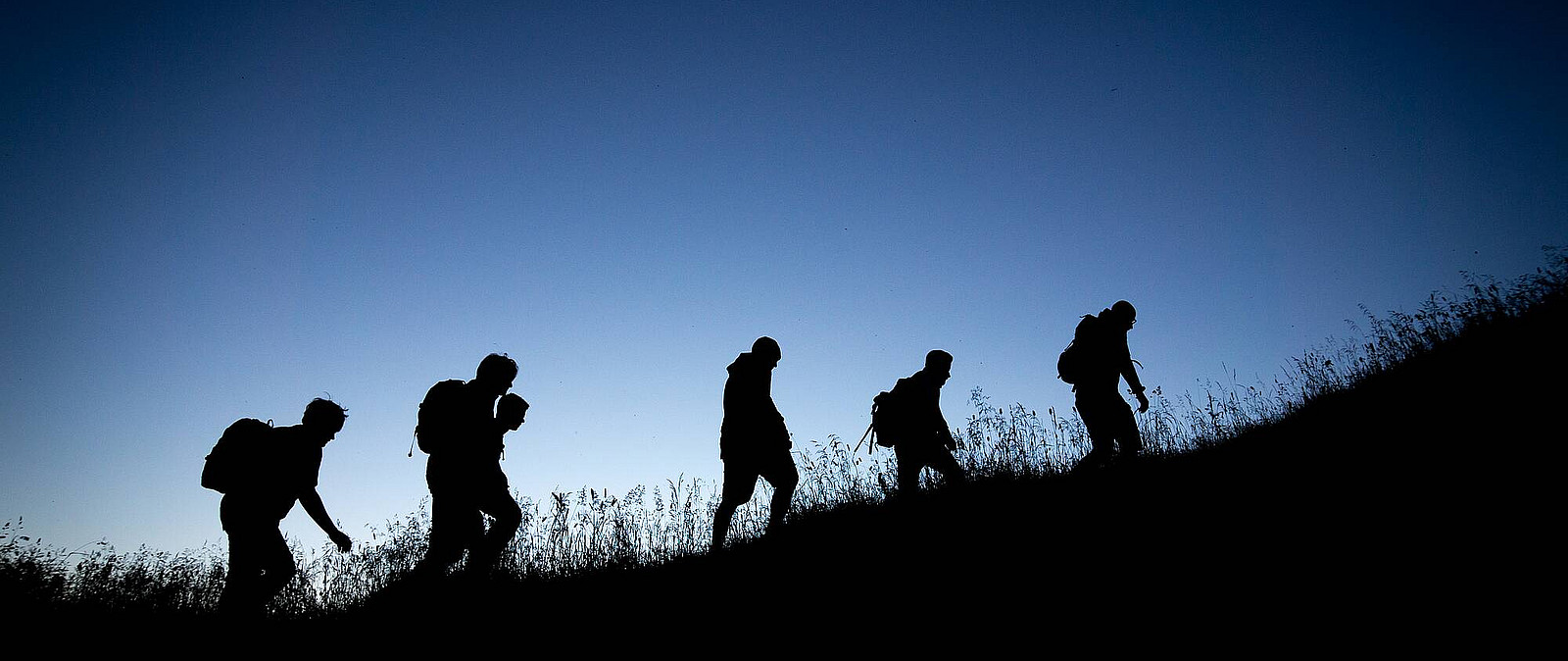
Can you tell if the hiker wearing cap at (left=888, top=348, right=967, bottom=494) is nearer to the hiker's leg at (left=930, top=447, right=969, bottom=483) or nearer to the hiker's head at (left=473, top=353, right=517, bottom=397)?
the hiker's leg at (left=930, top=447, right=969, bottom=483)

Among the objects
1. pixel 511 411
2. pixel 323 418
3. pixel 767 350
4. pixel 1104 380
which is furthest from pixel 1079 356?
pixel 323 418

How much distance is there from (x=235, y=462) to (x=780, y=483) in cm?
331

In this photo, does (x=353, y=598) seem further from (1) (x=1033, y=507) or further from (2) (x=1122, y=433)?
(2) (x=1122, y=433)

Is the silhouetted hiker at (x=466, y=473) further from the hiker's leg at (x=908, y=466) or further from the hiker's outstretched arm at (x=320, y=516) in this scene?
the hiker's leg at (x=908, y=466)

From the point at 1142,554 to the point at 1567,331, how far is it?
5471 mm

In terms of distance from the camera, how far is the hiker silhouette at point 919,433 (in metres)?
5.32

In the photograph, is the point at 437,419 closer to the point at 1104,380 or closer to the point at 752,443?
the point at 752,443

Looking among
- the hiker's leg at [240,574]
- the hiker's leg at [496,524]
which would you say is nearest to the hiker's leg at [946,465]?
the hiker's leg at [496,524]

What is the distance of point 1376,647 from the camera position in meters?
1.79

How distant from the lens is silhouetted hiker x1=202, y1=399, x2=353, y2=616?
12.0 feet

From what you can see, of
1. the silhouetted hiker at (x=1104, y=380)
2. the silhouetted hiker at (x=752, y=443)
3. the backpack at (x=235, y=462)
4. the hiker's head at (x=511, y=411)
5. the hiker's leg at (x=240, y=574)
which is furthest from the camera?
the silhouetted hiker at (x=1104, y=380)

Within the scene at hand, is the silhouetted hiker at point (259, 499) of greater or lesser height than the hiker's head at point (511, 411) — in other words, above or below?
below

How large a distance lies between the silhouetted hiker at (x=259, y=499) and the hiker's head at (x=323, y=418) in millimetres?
71

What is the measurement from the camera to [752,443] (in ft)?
15.7
